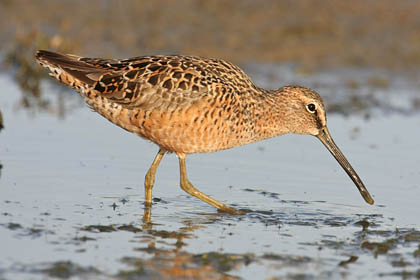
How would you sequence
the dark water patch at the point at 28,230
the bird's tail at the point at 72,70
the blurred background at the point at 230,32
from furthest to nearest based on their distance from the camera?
the blurred background at the point at 230,32 → the bird's tail at the point at 72,70 → the dark water patch at the point at 28,230

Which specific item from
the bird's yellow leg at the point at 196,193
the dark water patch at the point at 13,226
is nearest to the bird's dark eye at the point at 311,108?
the bird's yellow leg at the point at 196,193

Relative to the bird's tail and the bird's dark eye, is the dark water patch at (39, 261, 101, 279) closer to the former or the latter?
the bird's tail

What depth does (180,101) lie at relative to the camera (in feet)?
24.7

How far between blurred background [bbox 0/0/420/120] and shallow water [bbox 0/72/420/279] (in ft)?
6.36

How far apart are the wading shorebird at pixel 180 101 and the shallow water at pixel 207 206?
402mm

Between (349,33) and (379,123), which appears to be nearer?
(379,123)

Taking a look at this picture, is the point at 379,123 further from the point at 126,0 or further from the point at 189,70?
the point at 126,0

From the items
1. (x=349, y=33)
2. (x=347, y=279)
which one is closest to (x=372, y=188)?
(x=347, y=279)

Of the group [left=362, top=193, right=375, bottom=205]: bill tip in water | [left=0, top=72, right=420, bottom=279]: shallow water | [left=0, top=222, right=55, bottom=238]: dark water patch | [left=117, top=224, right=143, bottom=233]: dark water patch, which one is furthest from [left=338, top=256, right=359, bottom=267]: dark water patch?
[left=0, top=222, right=55, bottom=238]: dark water patch

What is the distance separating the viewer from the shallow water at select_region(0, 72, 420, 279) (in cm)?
623

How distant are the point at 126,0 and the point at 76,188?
269 inches

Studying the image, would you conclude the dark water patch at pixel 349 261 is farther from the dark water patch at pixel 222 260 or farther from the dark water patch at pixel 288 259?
the dark water patch at pixel 222 260

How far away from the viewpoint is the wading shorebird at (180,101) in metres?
7.54

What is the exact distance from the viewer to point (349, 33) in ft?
45.3
